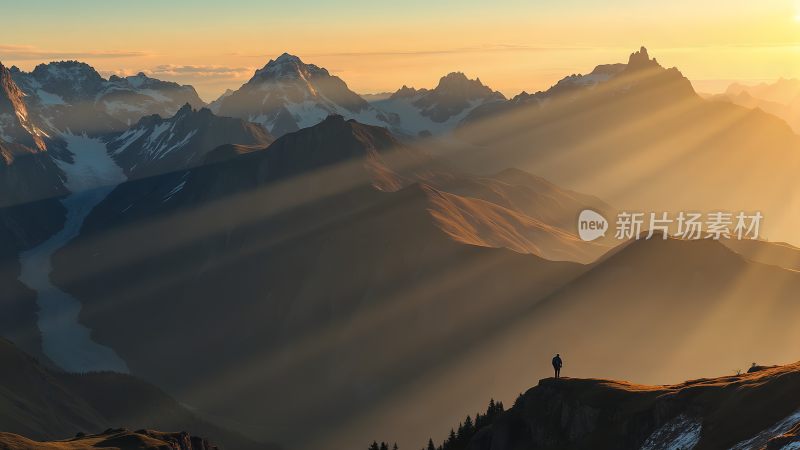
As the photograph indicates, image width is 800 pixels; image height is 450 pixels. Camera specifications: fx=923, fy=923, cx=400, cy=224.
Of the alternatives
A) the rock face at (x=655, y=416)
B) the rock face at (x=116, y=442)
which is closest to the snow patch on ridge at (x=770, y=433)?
the rock face at (x=655, y=416)

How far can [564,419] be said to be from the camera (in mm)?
104875

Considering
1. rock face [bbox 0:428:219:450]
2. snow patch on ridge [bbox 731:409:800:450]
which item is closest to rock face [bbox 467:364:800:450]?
snow patch on ridge [bbox 731:409:800:450]

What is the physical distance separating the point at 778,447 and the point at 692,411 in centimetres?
2403

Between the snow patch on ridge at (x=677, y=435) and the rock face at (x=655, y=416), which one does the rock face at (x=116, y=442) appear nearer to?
the rock face at (x=655, y=416)

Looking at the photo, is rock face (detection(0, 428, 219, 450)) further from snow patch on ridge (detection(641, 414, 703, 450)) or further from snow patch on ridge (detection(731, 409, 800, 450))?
snow patch on ridge (detection(731, 409, 800, 450))

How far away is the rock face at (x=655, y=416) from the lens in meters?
79.1

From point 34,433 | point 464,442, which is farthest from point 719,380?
point 34,433

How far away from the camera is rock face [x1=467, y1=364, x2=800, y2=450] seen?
79.1 meters

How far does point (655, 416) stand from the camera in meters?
92.6

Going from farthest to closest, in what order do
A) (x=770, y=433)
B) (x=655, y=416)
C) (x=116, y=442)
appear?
(x=116, y=442) → (x=655, y=416) → (x=770, y=433)

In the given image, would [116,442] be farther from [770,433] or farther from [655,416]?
[770,433]

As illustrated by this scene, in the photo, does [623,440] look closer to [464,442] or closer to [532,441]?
[532,441]

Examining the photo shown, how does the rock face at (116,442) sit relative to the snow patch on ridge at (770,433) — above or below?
below

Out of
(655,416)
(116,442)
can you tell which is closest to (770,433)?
(655,416)
